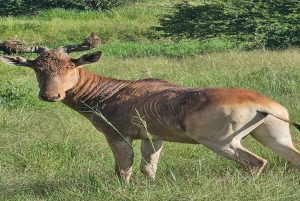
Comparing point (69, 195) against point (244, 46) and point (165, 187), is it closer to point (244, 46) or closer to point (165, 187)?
point (165, 187)

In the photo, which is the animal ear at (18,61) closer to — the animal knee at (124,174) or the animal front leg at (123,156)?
the animal front leg at (123,156)

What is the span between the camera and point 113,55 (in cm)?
1819

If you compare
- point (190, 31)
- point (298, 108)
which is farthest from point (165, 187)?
point (190, 31)

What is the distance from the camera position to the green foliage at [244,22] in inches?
645

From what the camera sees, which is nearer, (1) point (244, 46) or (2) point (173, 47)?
(1) point (244, 46)

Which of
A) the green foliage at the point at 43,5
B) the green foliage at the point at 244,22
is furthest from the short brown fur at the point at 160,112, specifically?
the green foliage at the point at 43,5

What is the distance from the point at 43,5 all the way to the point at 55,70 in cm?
2524

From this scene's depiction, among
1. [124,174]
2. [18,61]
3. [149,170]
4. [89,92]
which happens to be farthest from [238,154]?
[18,61]

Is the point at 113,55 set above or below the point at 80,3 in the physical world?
above

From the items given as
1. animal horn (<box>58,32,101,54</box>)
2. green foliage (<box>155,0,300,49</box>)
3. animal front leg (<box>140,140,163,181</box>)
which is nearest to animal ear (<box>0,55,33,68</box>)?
animal horn (<box>58,32,101,54</box>)

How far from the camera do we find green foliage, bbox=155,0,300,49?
53.7ft

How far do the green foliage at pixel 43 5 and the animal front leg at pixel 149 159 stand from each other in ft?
79.0

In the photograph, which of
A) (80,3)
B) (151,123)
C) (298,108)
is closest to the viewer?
(151,123)

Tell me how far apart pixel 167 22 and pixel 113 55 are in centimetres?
206
